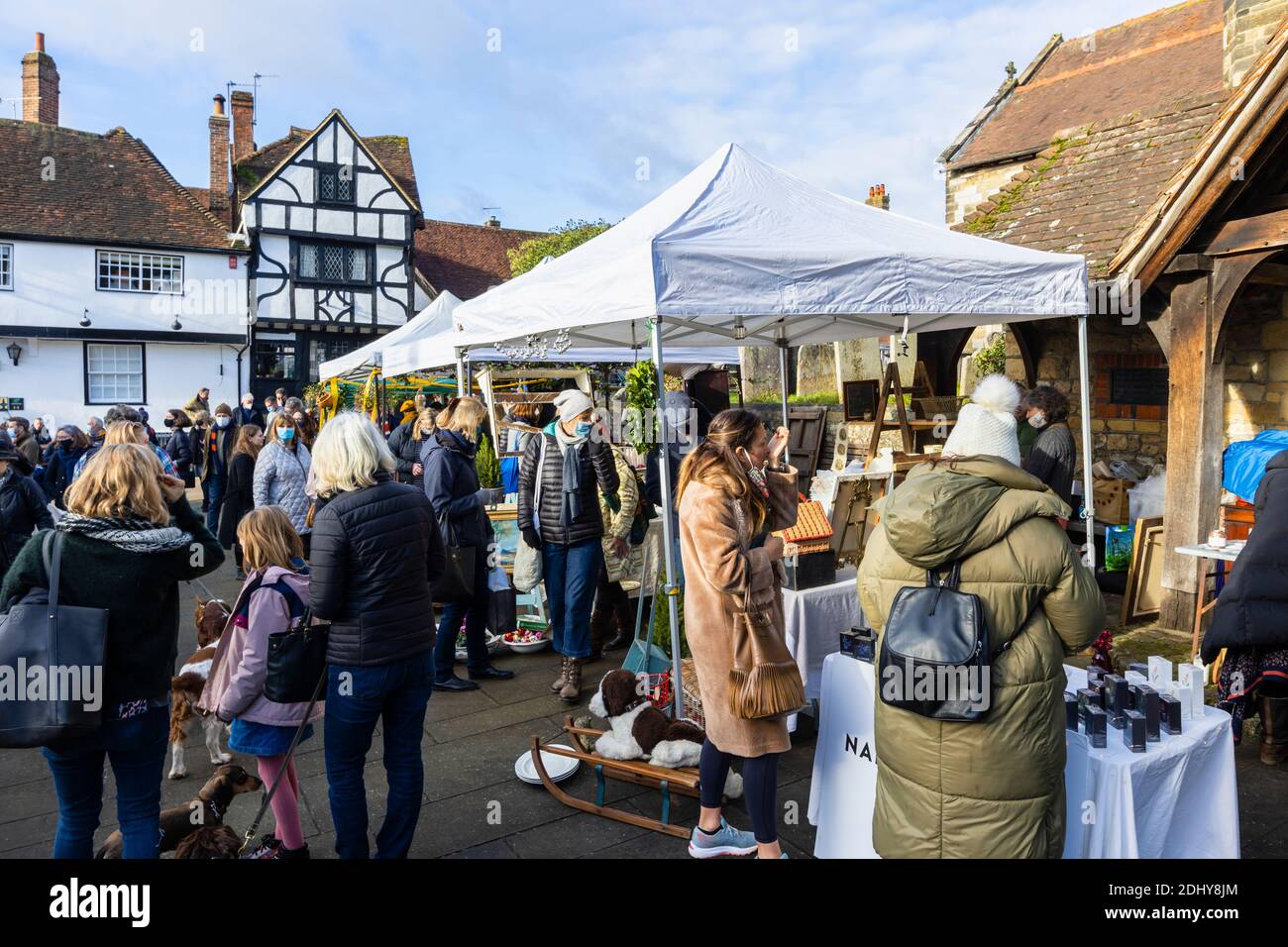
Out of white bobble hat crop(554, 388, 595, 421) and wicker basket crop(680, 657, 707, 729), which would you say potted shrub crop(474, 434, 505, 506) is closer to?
white bobble hat crop(554, 388, 595, 421)

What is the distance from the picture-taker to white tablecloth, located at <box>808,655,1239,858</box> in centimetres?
275

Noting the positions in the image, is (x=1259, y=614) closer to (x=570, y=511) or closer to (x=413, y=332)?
(x=570, y=511)

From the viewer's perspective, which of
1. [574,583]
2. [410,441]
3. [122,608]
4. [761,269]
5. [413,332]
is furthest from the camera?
[413,332]

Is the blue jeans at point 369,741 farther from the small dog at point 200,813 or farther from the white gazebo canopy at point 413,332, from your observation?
the white gazebo canopy at point 413,332

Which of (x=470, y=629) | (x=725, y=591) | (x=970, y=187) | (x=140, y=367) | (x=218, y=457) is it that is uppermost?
(x=970, y=187)

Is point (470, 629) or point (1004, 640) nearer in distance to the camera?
point (1004, 640)

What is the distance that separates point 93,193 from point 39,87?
4.36 meters

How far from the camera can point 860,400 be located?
28.9ft

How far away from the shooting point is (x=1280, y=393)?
725 centimetres

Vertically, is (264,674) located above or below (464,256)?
below

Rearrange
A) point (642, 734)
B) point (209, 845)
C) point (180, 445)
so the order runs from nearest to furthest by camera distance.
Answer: point (209, 845) < point (642, 734) < point (180, 445)

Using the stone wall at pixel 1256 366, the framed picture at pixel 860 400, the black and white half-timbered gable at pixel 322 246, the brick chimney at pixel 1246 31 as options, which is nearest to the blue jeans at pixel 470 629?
the framed picture at pixel 860 400

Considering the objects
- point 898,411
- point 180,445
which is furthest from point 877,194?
point 180,445
